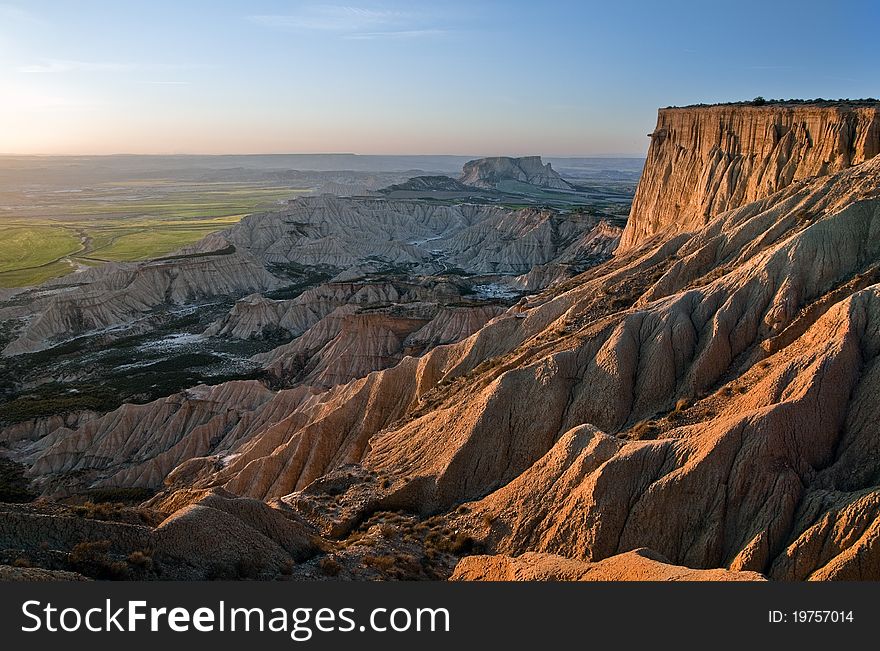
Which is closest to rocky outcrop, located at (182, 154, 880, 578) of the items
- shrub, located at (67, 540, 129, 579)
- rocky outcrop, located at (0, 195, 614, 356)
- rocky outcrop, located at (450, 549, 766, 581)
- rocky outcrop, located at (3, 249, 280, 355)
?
rocky outcrop, located at (450, 549, 766, 581)

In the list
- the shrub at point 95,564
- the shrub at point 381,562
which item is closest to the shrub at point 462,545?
the shrub at point 381,562

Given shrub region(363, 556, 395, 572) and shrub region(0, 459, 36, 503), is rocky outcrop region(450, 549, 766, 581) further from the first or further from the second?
shrub region(0, 459, 36, 503)

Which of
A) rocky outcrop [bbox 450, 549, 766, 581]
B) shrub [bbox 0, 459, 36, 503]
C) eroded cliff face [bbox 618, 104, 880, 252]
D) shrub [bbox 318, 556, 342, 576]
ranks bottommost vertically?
shrub [bbox 0, 459, 36, 503]

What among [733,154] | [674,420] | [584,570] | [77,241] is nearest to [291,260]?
[77,241]

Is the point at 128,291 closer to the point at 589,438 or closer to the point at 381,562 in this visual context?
the point at 381,562

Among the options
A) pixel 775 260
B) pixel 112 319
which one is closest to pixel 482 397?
pixel 775 260
